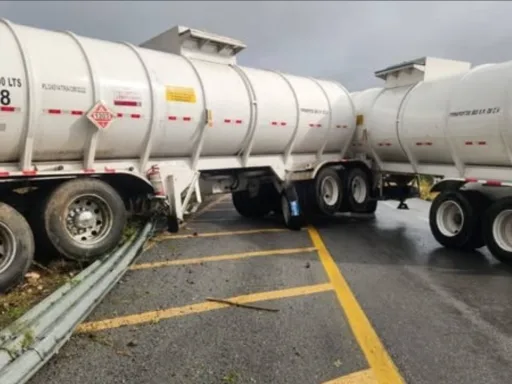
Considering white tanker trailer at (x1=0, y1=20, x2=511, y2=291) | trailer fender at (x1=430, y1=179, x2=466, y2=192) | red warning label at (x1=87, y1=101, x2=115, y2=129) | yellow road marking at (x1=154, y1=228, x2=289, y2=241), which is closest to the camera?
white tanker trailer at (x1=0, y1=20, x2=511, y2=291)

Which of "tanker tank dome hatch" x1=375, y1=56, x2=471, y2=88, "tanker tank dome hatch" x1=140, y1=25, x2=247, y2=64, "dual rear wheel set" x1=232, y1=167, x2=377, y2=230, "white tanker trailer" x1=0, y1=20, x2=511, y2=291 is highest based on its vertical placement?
"tanker tank dome hatch" x1=140, y1=25, x2=247, y2=64

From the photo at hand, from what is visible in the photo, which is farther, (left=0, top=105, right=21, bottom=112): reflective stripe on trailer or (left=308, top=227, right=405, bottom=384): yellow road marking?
(left=0, top=105, right=21, bottom=112): reflective stripe on trailer

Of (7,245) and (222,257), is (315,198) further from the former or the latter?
(7,245)

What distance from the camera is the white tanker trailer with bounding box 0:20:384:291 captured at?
6.23 meters

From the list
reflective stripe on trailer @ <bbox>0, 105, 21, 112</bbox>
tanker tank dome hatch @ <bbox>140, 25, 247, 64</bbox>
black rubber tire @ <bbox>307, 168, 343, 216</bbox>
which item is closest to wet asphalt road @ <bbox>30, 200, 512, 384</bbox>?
black rubber tire @ <bbox>307, 168, 343, 216</bbox>

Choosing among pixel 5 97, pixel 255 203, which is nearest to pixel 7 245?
pixel 5 97

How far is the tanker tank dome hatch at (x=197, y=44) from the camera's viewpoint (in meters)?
8.62

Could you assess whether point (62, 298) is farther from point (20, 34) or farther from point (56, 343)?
point (20, 34)

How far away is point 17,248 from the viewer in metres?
5.60

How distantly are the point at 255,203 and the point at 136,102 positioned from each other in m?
4.62

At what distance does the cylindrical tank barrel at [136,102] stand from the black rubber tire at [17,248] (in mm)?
1045

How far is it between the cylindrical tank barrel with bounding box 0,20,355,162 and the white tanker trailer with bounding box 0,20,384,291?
0.02m

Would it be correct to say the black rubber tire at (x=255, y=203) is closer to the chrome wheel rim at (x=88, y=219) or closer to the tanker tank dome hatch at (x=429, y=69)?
the tanker tank dome hatch at (x=429, y=69)

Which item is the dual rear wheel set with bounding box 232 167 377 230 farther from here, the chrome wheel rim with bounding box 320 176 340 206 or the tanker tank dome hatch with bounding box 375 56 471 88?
the tanker tank dome hatch with bounding box 375 56 471 88
